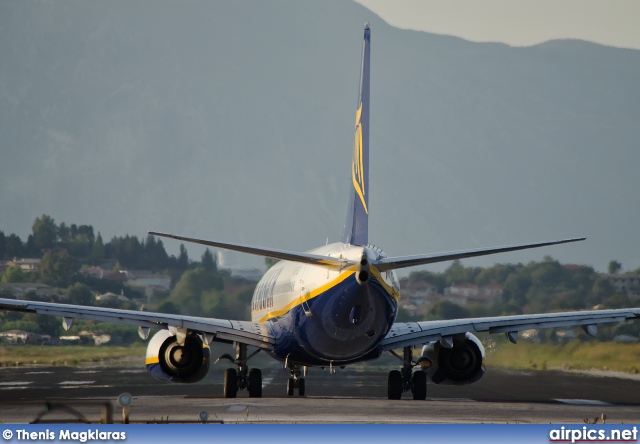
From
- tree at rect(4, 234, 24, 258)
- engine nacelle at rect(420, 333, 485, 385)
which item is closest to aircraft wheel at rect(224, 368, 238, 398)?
engine nacelle at rect(420, 333, 485, 385)

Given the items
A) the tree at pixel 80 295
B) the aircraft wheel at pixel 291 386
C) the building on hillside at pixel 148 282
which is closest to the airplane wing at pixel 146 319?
the aircraft wheel at pixel 291 386

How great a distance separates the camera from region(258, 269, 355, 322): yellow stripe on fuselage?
29906 millimetres

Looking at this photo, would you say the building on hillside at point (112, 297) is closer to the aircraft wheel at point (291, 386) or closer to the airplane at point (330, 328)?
the airplane at point (330, 328)

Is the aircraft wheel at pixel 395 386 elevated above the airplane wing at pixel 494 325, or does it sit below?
below

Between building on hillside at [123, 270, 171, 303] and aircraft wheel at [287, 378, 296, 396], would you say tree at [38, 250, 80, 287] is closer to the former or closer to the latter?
building on hillside at [123, 270, 171, 303]

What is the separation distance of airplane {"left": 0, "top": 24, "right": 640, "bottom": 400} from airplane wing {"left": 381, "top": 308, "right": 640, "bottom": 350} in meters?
0.03

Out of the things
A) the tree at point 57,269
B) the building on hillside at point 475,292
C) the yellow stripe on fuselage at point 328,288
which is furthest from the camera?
the tree at point 57,269

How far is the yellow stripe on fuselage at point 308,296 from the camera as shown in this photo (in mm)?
29906

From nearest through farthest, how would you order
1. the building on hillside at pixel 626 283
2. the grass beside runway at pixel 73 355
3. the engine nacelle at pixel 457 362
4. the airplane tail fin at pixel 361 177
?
the airplane tail fin at pixel 361 177, the engine nacelle at pixel 457 362, the grass beside runway at pixel 73 355, the building on hillside at pixel 626 283

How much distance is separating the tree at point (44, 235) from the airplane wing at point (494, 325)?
6650cm

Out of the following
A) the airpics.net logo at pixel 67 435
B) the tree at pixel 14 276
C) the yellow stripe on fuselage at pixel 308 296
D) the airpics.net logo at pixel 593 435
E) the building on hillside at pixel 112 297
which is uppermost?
the tree at pixel 14 276

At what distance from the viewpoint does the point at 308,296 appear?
32375 mm

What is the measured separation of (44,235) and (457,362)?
6925cm

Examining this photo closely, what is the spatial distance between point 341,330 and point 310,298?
1420mm
